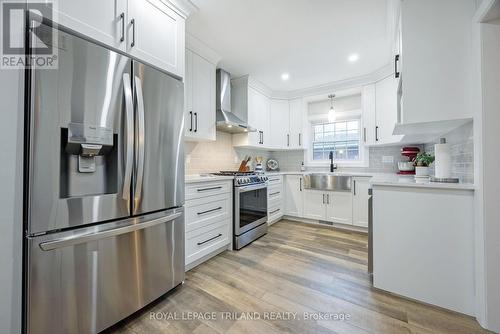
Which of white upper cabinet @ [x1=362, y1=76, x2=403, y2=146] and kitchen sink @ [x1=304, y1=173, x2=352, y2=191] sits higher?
white upper cabinet @ [x1=362, y1=76, x2=403, y2=146]

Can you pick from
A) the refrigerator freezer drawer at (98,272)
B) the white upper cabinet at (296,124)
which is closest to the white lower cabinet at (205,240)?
the refrigerator freezer drawer at (98,272)

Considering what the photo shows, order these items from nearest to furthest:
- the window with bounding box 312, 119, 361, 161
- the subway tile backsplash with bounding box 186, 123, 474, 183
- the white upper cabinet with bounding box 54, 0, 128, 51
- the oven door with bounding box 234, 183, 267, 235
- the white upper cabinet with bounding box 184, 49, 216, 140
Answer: the white upper cabinet with bounding box 54, 0, 128, 51 < the subway tile backsplash with bounding box 186, 123, 474, 183 < the white upper cabinet with bounding box 184, 49, 216, 140 < the oven door with bounding box 234, 183, 267, 235 < the window with bounding box 312, 119, 361, 161

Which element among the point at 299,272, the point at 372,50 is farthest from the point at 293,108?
the point at 299,272

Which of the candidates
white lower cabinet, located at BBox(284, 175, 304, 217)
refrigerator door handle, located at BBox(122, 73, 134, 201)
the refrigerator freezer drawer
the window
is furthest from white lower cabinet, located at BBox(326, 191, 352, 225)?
refrigerator door handle, located at BBox(122, 73, 134, 201)

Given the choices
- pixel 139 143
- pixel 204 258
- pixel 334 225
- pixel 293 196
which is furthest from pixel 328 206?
pixel 139 143

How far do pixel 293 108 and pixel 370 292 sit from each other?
3.29 metres

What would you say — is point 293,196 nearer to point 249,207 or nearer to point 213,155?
point 249,207

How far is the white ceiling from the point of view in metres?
1.83

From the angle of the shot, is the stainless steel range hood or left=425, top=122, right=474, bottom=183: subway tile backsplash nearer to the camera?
left=425, top=122, right=474, bottom=183: subway tile backsplash

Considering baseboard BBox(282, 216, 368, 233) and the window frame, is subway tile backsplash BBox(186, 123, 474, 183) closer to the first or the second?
the window frame

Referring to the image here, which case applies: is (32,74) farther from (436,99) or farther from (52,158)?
(436,99)

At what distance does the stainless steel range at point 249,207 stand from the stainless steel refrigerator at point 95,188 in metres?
0.98

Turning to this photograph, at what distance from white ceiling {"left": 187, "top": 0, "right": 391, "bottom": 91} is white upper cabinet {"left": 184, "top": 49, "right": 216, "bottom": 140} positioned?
0.87 ft

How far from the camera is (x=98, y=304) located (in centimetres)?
117
